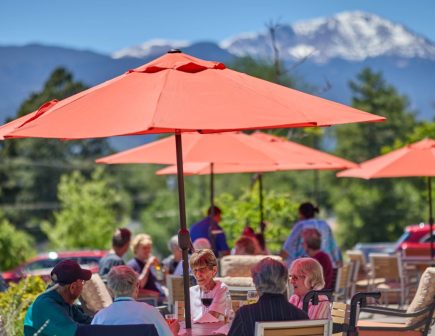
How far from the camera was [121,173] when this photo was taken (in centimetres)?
9256

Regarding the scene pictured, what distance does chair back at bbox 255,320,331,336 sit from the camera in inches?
207

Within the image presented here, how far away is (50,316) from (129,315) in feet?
1.82

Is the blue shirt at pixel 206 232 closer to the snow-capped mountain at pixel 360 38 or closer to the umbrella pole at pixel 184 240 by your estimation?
the umbrella pole at pixel 184 240

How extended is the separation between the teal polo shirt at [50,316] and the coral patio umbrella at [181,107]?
3.18ft

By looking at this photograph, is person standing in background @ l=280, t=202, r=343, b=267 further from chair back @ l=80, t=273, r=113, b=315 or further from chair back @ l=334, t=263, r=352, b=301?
chair back @ l=80, t=273, r=113, b=315

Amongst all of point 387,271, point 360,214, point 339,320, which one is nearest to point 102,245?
point 360,214

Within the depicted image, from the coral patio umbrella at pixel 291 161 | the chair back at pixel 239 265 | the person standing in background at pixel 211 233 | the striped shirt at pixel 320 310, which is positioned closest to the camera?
the striped shirt at pixel 320 310

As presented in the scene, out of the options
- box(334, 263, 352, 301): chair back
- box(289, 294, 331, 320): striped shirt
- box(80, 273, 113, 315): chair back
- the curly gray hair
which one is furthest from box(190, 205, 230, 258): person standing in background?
the curly gray hair

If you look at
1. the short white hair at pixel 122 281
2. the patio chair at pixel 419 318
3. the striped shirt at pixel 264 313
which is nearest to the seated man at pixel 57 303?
the short white hair at pixel 122 281

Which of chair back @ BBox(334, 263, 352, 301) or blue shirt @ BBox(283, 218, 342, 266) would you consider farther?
blue shirt @ BBox(283, 218, 342, 266)

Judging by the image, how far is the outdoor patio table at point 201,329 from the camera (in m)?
6.45

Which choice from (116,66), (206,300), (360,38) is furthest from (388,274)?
(116,66)

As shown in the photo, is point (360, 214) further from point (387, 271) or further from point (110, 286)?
point (110, 286)

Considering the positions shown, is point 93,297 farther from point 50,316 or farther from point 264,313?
point 264,313
